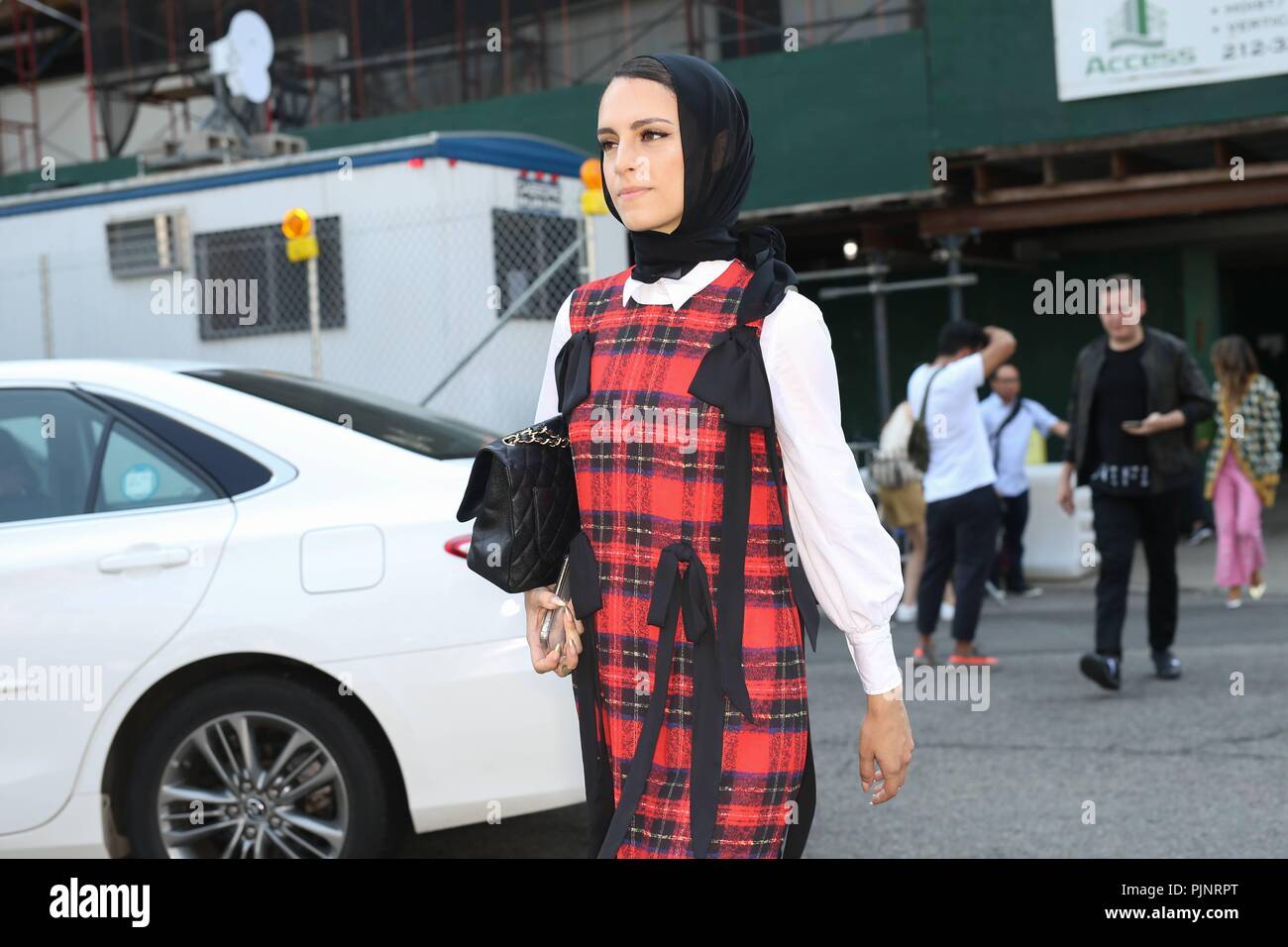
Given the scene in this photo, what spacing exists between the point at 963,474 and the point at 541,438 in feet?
18.1

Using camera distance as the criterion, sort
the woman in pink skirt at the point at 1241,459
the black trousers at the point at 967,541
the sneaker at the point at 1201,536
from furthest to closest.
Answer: the sneaker at the point at 1201,536 < the woman in pink skirt at the point at 1241,459 < the black trousers at the point at 967,541

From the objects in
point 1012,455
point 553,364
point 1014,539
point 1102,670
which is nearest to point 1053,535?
point 1014,539

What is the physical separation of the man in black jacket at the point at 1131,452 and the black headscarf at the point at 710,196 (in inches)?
198

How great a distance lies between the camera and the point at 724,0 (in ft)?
50.3

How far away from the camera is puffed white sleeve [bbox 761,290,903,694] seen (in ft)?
7.39

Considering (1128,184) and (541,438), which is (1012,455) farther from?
(541,438)

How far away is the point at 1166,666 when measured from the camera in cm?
734

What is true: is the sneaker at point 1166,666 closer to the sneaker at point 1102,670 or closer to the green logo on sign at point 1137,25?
the sneaker at point 1102,670

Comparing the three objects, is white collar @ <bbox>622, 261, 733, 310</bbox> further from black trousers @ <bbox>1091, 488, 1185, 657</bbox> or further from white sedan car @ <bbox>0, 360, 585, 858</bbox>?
black trousers @ <bbox>1091, 488, 1185, 657</bbox>

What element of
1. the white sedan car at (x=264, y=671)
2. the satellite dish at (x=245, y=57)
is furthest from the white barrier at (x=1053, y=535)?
the white sedan car at (x=264, y=671)

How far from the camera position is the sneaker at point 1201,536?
1398cm

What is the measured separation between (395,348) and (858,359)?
26.2ft
